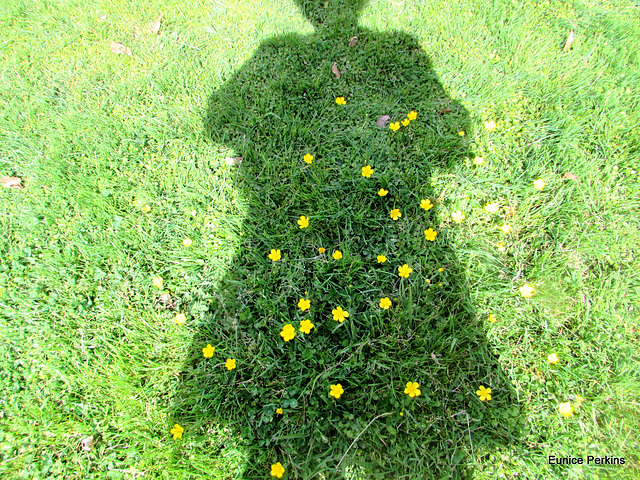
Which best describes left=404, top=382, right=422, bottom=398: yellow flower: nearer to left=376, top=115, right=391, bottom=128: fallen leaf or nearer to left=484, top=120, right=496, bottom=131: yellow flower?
left=376, top=115, right=391, bottom=128: fallen leaf

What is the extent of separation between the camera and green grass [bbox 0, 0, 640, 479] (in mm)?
1800

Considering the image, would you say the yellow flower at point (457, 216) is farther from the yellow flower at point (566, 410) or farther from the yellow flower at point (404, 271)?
the yellow flower at point (566, 410)

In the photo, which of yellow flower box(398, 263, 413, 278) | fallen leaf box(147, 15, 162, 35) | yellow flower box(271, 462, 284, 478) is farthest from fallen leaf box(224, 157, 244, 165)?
yellow flower box(271, 462, 284, 478)

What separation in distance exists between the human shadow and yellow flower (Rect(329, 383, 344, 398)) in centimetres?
5

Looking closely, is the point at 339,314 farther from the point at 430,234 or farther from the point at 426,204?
the point at 426,204

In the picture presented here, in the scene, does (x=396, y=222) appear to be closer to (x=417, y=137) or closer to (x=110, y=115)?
(x=417, y=137)

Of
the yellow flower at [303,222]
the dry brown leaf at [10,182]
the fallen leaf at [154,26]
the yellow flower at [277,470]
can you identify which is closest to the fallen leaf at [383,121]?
the yellow flower at [303,222]

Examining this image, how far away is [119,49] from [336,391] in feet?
12.5

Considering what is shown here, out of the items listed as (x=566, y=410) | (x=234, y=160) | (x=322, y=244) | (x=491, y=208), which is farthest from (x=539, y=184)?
(x=234, y=160)

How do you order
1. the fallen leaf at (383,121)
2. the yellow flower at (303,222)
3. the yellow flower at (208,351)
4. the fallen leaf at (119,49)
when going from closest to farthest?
the yellow flower at (208,351)
the yellow flower at (303,222)
the fallen leaf at (383,121)
the fallen leaf at (119,49)

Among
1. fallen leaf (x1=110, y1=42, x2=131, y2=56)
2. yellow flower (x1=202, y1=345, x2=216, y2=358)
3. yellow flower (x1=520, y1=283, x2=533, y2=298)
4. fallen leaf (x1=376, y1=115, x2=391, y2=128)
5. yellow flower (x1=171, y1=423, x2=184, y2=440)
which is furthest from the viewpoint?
fallen leaf (x1=110, y1=42, x2=131, y2=56)

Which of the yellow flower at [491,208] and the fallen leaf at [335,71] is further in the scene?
the fallen leaf at [335,71]

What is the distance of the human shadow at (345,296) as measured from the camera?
1.77 meters

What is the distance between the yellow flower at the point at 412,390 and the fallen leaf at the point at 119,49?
3.91m
